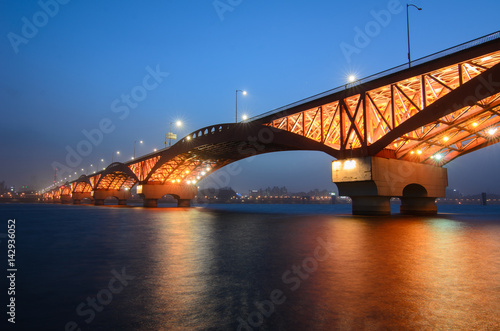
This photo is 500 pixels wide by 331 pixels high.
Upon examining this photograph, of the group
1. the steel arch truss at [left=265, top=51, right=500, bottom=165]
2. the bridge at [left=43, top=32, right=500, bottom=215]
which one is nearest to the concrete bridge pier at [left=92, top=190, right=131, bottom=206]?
the bridge at [left=43, top=32, right=500, bottom=215]

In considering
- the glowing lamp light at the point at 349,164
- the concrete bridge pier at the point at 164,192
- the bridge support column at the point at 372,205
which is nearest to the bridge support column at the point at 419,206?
the bridge support column at the point at 372,205

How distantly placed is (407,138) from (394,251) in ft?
74.5

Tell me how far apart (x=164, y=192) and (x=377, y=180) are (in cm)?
6161

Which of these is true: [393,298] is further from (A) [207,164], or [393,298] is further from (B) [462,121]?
(A) [207,164]

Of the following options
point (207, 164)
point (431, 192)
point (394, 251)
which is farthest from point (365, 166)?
point (207, 164)

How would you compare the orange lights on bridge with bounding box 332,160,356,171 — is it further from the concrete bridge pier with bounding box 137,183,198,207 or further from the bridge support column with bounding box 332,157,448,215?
the concrete bridge pier with bounding box 137,183,198,207

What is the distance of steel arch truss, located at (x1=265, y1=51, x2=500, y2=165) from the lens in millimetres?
24391

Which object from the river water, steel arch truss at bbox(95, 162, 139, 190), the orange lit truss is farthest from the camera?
steel arch truss at bbox(95, 162, 139, 190)

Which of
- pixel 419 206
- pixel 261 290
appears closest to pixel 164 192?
pixel 419 206

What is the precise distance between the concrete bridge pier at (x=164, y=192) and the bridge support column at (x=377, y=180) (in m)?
A: 56.6

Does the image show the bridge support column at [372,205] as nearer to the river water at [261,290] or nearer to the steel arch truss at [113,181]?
the river water at [261,290]

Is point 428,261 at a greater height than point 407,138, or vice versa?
point 407,138

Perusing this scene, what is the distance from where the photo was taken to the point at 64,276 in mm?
7973

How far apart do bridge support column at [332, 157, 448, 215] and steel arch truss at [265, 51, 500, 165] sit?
129 cm
